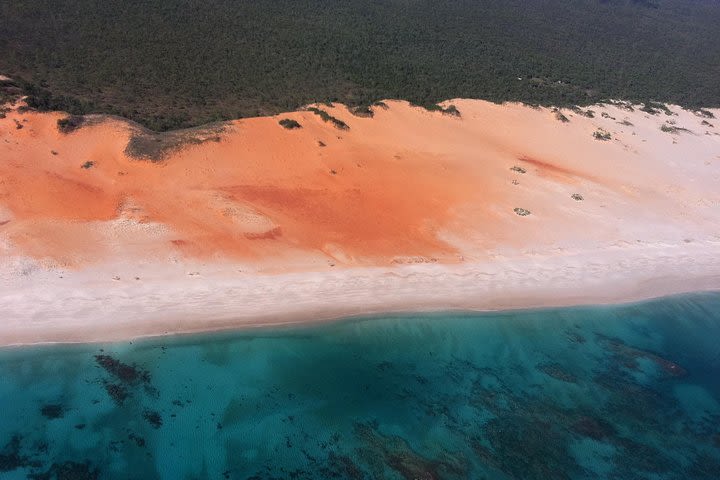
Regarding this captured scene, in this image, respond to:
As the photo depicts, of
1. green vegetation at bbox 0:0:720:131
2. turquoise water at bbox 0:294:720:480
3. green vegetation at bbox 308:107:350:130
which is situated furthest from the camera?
green vegetation at bbox 0:0:720:131

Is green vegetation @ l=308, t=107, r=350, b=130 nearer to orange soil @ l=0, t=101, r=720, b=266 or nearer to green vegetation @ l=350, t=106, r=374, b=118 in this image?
orange soil @ l=0, t=101, r=720, b=266

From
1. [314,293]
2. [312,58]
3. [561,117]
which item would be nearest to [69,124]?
[314,293]

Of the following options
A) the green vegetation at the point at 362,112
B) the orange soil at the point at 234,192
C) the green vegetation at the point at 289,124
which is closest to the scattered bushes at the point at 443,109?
the green vegetation at the point at 362,112

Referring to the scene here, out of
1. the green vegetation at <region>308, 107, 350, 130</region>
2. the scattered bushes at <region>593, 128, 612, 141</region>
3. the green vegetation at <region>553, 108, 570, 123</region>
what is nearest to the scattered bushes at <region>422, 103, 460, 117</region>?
A: the green vegetation at <region>308, 107, 350, 130</region>

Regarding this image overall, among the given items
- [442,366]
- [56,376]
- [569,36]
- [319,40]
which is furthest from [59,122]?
[569,36]

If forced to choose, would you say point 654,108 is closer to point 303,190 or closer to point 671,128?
point 671,128
